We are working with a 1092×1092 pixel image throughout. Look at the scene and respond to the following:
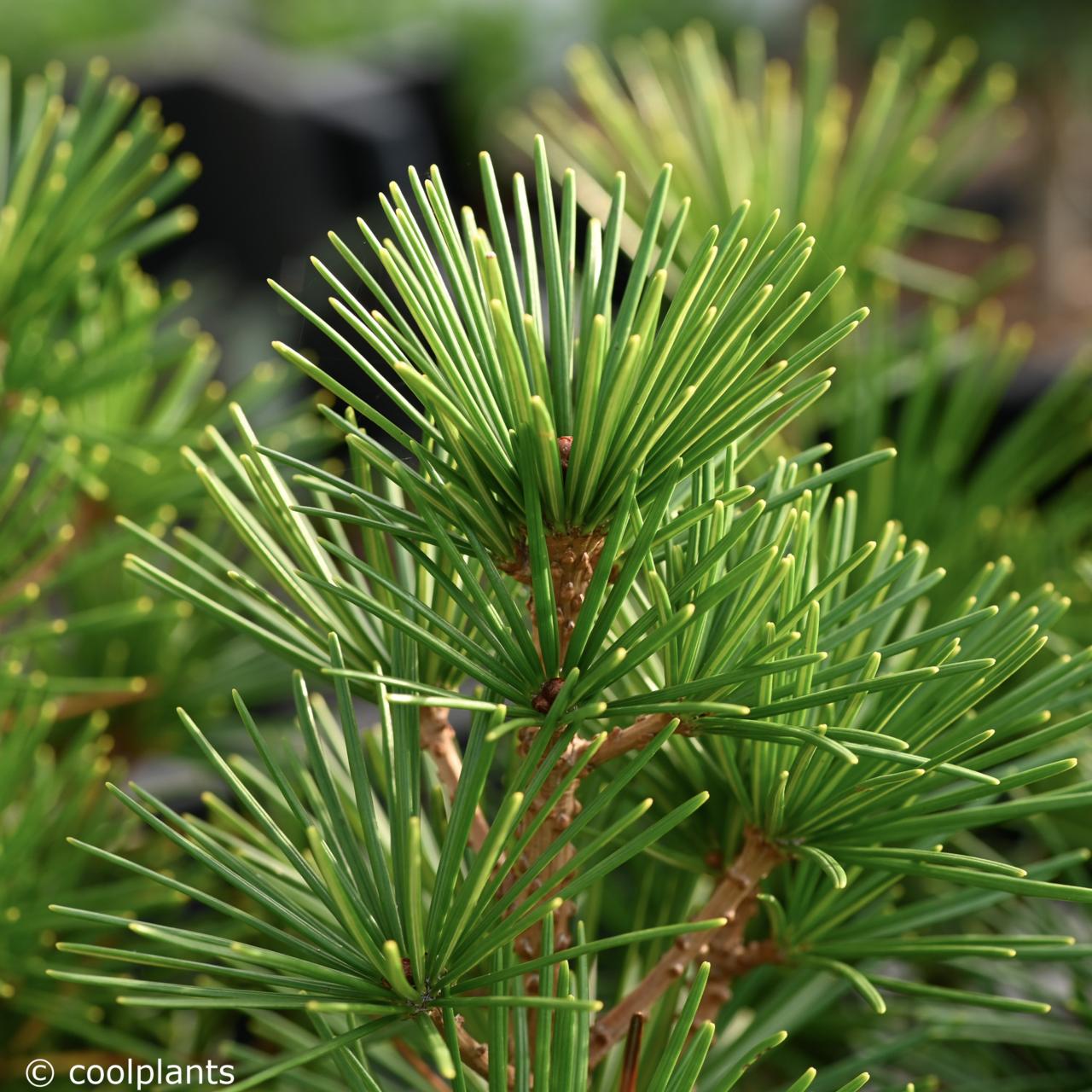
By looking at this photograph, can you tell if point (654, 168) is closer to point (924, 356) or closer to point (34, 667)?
point (924, 356)

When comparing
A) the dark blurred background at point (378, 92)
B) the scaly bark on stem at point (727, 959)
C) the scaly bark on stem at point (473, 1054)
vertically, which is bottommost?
the scaly bark on stem at point (473, 1054)

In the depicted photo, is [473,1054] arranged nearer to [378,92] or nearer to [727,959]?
[727,959]

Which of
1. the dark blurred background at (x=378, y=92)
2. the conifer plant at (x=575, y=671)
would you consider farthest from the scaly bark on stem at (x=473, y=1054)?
the dark blurred background at (x=378, y=92)

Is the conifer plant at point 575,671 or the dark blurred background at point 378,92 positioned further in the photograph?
the dark blurred background at point 378,92

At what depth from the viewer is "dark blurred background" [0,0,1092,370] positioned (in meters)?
1.38

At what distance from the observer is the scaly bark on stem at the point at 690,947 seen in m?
0.25

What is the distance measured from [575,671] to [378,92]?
5.49ft

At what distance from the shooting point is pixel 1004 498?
Result: 478mm

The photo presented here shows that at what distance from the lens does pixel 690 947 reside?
26cm

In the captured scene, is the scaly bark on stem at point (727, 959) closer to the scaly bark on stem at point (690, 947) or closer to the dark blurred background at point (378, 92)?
the scaly bark on stem at point (690, 947)

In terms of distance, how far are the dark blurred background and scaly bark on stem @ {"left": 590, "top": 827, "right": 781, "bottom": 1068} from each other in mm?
167

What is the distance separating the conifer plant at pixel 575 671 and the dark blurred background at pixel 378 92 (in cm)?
9

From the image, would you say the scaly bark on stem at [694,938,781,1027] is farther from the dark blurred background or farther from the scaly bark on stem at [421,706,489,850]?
the dark blurred background

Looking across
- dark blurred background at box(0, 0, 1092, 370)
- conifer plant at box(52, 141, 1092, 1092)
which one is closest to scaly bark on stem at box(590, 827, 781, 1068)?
conifer plant at box(52, 141, 1092, 1092)
